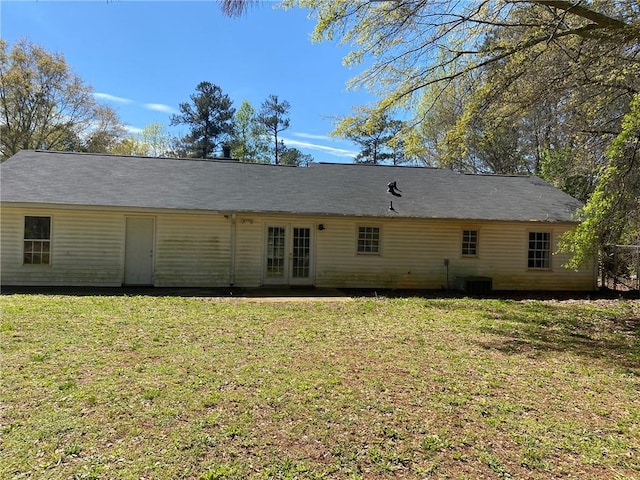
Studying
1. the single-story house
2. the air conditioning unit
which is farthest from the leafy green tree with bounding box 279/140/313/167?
the air conditioning unit

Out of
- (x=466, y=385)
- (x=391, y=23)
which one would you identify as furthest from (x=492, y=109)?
(x=466, y=385)

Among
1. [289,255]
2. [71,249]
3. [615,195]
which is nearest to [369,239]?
[289,255]

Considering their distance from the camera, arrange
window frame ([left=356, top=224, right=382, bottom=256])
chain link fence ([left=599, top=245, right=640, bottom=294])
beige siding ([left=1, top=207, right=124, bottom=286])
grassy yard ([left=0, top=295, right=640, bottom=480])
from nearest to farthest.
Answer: grassy yard ([left=0, top=295, right=640, bottom=480]) → beige siding ([left=1, top=207, right=124, bottom=286]) → window frame ([left=356, top=224, right=382, bottom=256]) → chain link fence ([left=599, top=245, right=640, bottom=294])

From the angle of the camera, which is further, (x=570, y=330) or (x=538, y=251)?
(x=538, y=251)

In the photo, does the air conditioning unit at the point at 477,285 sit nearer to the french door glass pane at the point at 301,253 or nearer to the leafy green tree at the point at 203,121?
the french door glass pane at the point at 301,253

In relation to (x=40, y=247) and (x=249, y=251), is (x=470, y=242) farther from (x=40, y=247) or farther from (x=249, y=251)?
(x=40, y=247)

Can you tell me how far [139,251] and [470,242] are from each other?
33.8 ft

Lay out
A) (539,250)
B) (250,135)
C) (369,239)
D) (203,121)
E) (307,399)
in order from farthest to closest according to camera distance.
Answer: (250,135)
(203,121)
(539,250)
(369,239)
(307,399)

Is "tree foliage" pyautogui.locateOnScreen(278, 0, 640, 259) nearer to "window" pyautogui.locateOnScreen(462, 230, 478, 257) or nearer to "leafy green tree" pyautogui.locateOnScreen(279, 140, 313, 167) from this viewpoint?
"window" pyautogui.locateOnScreen(462, 230, 478, 257)

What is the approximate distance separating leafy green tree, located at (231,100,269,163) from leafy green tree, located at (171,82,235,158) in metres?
2.75

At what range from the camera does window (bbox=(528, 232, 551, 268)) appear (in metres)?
13.7

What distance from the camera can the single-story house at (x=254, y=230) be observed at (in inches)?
458

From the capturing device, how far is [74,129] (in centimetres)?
3094

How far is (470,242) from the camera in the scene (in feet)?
44.6
